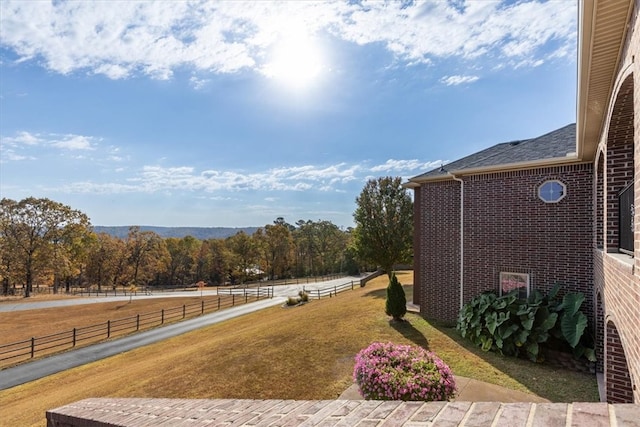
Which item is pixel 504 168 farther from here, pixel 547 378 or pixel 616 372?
pixel 616 372

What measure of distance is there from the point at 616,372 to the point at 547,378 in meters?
3.15

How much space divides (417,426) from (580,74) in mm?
4919

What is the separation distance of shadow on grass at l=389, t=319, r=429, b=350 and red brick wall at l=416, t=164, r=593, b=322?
5.64ft

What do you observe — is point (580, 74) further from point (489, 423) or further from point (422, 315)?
point (422, 315)

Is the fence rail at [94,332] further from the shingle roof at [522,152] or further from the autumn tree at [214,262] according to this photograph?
the autumn tree at [214,262]

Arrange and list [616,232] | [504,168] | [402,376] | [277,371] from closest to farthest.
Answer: [616,232] < [402,376] < [277,371] < [504,168]

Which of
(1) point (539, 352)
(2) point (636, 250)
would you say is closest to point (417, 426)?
(2) point (636, 250)

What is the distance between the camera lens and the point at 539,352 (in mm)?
9172

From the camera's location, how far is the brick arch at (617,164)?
15.2 ft

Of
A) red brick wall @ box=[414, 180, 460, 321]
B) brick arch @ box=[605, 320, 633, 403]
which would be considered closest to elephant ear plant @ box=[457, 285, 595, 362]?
red brick wall @ box=[414, 180, 460, 321]

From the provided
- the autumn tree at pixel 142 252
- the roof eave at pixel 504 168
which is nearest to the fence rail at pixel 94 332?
the roof eave at pixel 504 168

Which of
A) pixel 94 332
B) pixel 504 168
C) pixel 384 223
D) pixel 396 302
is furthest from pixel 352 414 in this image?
pixel 384 223

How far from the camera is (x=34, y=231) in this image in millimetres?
37219

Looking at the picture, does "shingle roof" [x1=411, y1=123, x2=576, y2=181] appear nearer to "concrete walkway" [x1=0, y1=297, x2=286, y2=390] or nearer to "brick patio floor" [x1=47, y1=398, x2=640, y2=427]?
"brick patio floor" [x1=47, y1=398, x2=640, y2=427]
